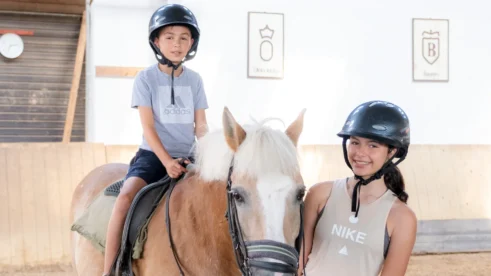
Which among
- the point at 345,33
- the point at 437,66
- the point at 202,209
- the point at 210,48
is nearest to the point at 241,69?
the point at 210,48

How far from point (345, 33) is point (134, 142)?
3.82 metres

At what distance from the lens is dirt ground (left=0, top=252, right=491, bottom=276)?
584cm

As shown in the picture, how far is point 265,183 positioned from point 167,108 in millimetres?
1036

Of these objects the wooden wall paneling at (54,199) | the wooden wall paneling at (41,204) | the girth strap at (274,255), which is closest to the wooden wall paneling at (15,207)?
the wooden wall paneling at (41,204)

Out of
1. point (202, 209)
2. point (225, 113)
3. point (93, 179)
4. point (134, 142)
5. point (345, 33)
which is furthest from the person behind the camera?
point (345, 33)

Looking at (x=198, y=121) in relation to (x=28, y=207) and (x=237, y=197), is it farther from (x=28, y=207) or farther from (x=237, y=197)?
(x=28, y=207)

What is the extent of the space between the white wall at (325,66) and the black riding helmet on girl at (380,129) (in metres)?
6.16

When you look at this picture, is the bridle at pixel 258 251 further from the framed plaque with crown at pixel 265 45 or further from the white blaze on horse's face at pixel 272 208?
the framed plaque with crown at pixel 265 45

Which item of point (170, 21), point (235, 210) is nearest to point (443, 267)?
point (170, 21)

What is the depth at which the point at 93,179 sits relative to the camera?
385cm

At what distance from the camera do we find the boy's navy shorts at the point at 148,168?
9.09ft

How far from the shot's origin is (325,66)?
895 centimetres

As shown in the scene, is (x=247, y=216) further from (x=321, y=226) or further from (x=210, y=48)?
(x=210, y=48)

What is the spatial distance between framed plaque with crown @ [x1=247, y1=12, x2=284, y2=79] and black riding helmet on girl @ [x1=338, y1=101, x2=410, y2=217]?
6.45m
